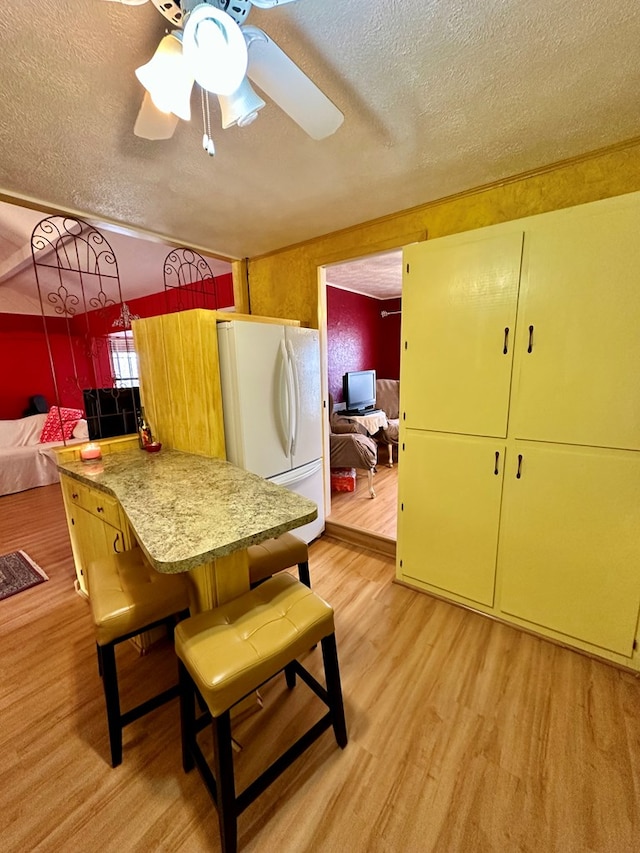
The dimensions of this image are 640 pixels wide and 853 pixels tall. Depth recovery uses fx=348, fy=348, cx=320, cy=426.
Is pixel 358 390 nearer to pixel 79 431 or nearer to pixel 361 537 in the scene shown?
pixel 361 537

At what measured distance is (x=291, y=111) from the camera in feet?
3.57

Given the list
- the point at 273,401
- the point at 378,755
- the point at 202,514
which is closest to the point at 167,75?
the point at 202,514

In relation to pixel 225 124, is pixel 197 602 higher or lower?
lower

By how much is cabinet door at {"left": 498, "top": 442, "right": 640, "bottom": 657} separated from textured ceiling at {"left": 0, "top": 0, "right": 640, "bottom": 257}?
4.65 ft

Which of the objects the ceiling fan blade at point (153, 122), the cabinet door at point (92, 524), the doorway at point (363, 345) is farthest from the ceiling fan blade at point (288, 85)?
the cabinet door at point (92, 524)

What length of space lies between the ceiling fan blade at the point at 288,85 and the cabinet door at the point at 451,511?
1.54 meters

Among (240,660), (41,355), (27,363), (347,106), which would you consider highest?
(347,106)

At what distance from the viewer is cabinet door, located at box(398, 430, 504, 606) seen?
1911mm

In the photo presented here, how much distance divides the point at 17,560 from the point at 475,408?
3523mm

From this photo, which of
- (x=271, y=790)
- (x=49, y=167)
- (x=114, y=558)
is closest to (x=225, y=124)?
(x=49, y=167)

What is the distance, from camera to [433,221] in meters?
2.15

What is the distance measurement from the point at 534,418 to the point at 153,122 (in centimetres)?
197

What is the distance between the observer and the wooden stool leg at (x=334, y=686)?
1213 mm

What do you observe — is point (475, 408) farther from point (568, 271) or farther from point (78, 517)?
point (78, 517)
